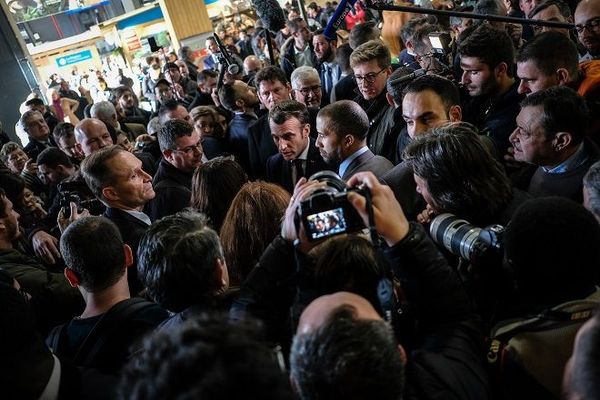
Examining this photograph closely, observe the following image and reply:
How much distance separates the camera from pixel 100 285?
173 centimetres

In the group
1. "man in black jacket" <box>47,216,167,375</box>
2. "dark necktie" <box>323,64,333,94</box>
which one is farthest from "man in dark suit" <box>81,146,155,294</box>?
"dark necktie" <box>323,64,333,94</box>

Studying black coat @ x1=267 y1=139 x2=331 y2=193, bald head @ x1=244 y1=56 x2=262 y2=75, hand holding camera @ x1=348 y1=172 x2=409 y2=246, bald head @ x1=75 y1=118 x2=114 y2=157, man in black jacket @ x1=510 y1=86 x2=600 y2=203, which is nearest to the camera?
hand holding camera @ x1=348 y1=172 x2=409 y2=246

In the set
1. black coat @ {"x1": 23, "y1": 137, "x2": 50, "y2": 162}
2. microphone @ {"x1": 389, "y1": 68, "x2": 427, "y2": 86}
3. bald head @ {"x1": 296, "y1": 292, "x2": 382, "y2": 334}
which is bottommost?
black coat @ {"x1": 23, "y1": 137, "x2": 50, "y2": 162}

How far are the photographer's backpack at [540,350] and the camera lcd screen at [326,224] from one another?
513 millimetres

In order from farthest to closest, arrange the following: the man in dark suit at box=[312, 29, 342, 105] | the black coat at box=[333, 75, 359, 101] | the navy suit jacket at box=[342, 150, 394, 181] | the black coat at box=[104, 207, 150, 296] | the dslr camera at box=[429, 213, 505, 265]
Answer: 1. the man in dark suit at box=[312, 29, 342, 105]
2. the black coat at box=[333, 75, 359, 101]
3. the navy suit jacket at box=[342, 150, 394, 181]
4. the black coat at box=[104, 207, 150, 296]
5. the dslr camera at box=[429, 213, 505, 265]

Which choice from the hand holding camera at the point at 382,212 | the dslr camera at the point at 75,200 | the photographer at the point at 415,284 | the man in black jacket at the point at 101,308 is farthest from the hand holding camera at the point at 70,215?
the hand holding camera at the point at 382,212

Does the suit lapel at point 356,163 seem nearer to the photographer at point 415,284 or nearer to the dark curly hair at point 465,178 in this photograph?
the dark curly hair at point 465,178

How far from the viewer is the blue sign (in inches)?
510

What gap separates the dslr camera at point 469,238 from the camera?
4.37ft

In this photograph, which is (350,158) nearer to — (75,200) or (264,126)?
(264,126)

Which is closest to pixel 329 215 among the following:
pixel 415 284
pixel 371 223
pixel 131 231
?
pixel 371 223

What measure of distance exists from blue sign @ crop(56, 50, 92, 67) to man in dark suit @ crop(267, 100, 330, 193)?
1233 centimetres

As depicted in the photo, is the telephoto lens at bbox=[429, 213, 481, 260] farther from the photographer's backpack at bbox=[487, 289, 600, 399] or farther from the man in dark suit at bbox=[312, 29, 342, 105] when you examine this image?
the man in dark suit at bbox=[312, 29, 342, 105]

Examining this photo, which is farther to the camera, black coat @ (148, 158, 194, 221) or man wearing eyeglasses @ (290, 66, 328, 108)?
man wearing eyeglasses @ (290, 66, 328, 108)
